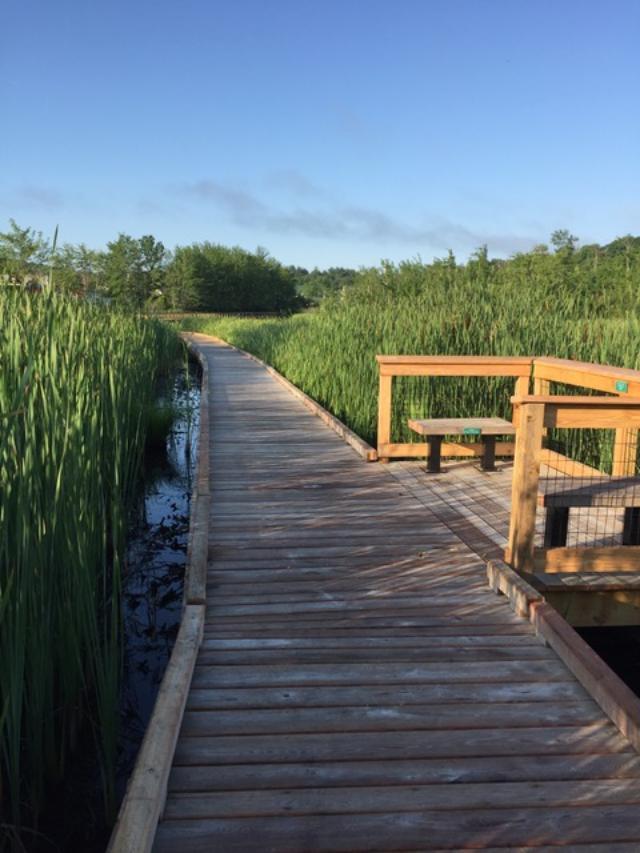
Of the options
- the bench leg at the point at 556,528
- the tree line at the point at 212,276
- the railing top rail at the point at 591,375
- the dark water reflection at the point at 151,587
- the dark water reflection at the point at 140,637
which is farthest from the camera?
the tree line at the point at 212,276

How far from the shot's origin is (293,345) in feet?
38.2

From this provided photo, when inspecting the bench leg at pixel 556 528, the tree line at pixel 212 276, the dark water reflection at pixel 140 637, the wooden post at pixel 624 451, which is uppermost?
the tree line at pixel 212 276

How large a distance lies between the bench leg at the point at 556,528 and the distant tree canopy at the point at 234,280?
156ft

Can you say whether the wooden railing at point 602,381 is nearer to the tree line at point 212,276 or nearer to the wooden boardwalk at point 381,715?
the wooden boardwalk at point 381,715

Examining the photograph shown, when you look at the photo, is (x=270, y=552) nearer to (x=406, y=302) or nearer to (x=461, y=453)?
(x=461, y=453)

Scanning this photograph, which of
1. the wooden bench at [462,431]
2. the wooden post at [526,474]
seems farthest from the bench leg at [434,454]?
the wooden post at [526,474]

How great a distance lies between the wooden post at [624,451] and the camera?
410 cm

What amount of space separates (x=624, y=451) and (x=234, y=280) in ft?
189

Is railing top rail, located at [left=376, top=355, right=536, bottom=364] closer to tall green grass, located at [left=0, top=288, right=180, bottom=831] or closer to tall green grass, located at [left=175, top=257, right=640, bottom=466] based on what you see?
tall green grass, located at [left=175, top=257, right=640, bottom=466]

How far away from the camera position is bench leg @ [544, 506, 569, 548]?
2998 millimetres

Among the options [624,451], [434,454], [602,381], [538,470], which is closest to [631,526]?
[538,470]

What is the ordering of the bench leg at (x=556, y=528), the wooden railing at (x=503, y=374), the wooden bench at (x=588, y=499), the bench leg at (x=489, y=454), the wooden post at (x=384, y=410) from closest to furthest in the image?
the wooden bench at (x=588, y=499)
the bench leg at (x=556, y=528)
the wooden railing at (x=503, y=374)
the bench leg at (x=489, y=454)
the wooden post at (x=384, y=410)

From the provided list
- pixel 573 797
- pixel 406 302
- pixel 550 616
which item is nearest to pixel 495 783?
pixel 573 797

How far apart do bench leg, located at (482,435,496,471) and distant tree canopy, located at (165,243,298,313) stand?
1805 inches
